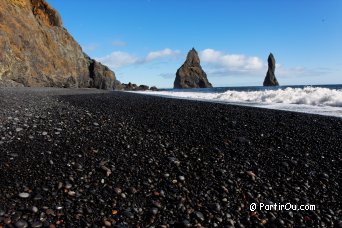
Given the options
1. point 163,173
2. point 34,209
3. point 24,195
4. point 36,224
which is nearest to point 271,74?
point 163,173

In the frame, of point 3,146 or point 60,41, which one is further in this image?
point 60,41

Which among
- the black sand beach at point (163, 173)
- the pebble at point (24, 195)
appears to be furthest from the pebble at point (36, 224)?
the pebble at point (24, 195)

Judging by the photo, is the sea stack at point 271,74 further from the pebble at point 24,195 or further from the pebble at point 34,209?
the pebble at point 34,209

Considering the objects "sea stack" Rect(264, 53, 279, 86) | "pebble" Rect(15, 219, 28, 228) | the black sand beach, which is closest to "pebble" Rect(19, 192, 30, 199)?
the black sand beach

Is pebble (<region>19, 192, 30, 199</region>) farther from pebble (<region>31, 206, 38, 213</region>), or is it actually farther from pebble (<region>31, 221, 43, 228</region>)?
pebble (<region>31, 221, 43, 228</region>)

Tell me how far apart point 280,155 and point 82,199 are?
4132 mm

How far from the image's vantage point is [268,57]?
554 feet

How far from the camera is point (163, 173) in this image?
5160mm

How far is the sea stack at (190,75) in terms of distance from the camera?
540 ft

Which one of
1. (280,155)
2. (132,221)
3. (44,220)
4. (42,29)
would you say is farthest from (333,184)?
(42,29)

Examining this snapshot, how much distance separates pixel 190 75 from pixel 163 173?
163 m

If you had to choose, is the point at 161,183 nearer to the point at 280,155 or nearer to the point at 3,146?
the point at 280,155

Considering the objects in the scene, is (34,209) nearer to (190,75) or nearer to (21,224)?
(21,224)

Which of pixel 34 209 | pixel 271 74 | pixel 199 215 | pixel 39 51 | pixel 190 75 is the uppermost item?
pixel 271 74
